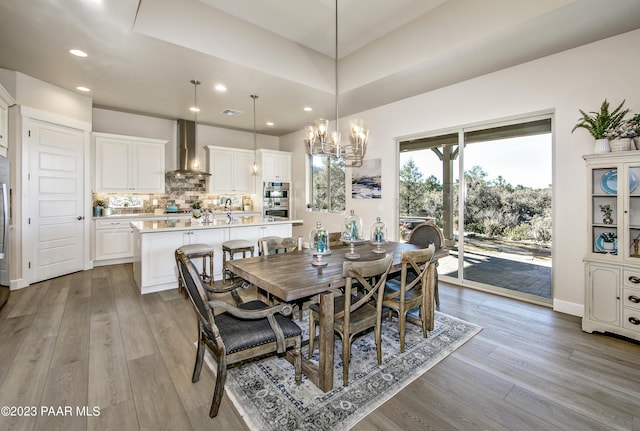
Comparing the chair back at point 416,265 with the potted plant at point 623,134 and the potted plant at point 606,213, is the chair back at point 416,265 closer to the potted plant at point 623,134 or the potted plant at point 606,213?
the potted plant at point 606,213

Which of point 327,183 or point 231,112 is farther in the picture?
point 327,183

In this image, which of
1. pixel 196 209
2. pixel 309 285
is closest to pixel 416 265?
pixel 309 285

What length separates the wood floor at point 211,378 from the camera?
1764 mm

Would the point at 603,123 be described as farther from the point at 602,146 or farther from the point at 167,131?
the point at 167,131

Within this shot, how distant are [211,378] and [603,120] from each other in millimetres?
4332

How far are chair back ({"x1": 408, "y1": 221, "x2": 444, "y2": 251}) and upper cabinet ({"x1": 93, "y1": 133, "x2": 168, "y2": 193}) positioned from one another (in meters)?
5.43

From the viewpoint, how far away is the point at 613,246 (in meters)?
2.87

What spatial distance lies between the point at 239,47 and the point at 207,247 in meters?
2.67

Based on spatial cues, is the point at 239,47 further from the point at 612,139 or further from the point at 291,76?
the point at 612,139

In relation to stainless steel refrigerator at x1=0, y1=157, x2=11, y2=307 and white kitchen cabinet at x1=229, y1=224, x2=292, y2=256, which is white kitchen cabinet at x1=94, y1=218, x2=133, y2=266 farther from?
white kitchen cabinet at x1=229, y1=224, x2=292, y2=256

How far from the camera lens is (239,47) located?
3.73 m

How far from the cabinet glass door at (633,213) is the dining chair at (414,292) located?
6.23ft

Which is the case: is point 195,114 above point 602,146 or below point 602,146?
above

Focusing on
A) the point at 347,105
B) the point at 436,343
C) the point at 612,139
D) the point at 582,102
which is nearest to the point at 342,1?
the point at 347,105
